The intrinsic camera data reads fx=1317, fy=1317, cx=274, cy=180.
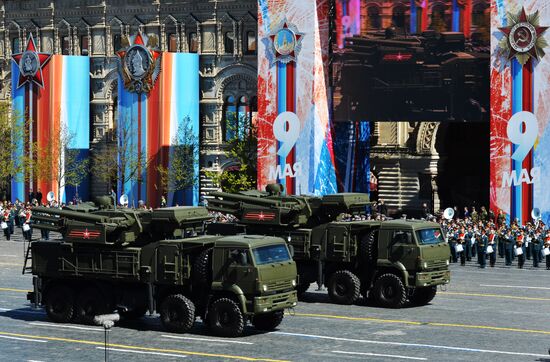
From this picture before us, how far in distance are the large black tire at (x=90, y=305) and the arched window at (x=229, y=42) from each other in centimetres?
4645

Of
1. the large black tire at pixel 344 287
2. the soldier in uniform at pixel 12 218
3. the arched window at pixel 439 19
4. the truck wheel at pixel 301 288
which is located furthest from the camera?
the soldier in uniform at pixel 12 218

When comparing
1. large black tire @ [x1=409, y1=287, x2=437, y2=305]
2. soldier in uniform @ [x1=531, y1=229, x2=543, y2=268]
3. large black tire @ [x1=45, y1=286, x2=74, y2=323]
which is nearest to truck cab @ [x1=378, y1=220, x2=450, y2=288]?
large black tire @ [x1=409, y1=287, x2=437, y2=305]

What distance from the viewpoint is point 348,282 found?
123 feet

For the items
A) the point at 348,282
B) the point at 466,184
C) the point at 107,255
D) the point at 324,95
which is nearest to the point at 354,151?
the point at 324,95

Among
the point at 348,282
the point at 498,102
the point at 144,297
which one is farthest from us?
the point at 498,102

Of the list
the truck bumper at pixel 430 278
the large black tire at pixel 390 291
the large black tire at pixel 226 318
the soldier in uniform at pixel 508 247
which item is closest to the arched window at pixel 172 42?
the soldier in uniform at pixel 508 247

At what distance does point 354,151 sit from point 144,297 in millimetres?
38015

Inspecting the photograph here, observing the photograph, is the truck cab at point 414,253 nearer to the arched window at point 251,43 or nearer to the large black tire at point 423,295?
the large black tire at point 423,295

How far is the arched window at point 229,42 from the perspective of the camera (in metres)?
79.1

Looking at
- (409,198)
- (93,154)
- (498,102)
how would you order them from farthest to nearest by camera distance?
(93,154) < (409,198) < (498,102)

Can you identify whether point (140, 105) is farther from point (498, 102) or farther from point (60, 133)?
point (498, 102)

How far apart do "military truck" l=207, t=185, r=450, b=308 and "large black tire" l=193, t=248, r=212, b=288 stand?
6477 millimetres

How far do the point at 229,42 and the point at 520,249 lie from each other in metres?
33.4

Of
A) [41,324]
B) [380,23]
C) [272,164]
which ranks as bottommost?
[41,324]
